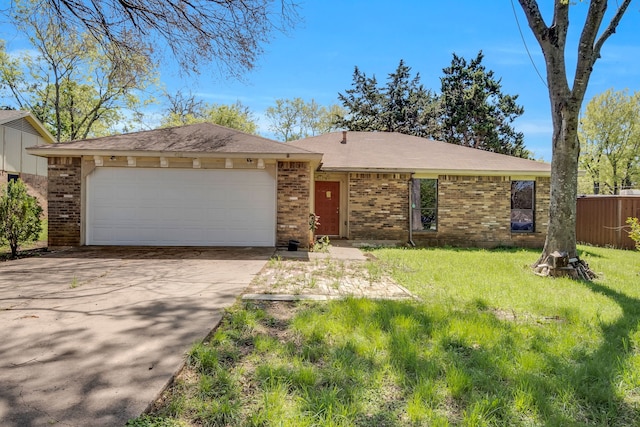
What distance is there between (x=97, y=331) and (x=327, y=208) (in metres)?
9.70

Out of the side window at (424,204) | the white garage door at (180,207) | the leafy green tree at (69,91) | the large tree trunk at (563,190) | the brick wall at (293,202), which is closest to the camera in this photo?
the large tree trunk at (563,190)

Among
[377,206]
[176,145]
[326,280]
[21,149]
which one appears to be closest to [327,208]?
[377,206]

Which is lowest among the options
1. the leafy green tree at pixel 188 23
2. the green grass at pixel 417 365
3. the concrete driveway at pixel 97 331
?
the green grass at pixel 417 365

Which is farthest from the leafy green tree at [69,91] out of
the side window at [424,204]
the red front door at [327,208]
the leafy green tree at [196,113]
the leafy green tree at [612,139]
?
the leafy green tree at [612,139]

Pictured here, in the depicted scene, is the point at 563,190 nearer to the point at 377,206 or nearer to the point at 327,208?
the point at 377,206

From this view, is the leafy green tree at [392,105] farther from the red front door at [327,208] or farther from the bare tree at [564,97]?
the bare tree at [564,97]

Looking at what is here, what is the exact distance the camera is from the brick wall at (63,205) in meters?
8.98

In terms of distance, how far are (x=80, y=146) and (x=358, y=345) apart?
9.23 meters

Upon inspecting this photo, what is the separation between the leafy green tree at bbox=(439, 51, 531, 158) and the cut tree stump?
66.2 feet

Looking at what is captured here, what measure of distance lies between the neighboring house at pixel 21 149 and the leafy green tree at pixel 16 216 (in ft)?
31.4

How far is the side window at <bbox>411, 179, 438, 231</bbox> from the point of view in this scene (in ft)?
40.3

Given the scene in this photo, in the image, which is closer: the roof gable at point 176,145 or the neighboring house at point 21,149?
the roof gable at point 176,145

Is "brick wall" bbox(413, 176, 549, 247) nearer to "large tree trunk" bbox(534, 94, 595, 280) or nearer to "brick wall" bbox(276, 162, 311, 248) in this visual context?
"brick wall" bbox(276, 162, 311, 248)

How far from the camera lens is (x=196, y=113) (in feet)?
100
